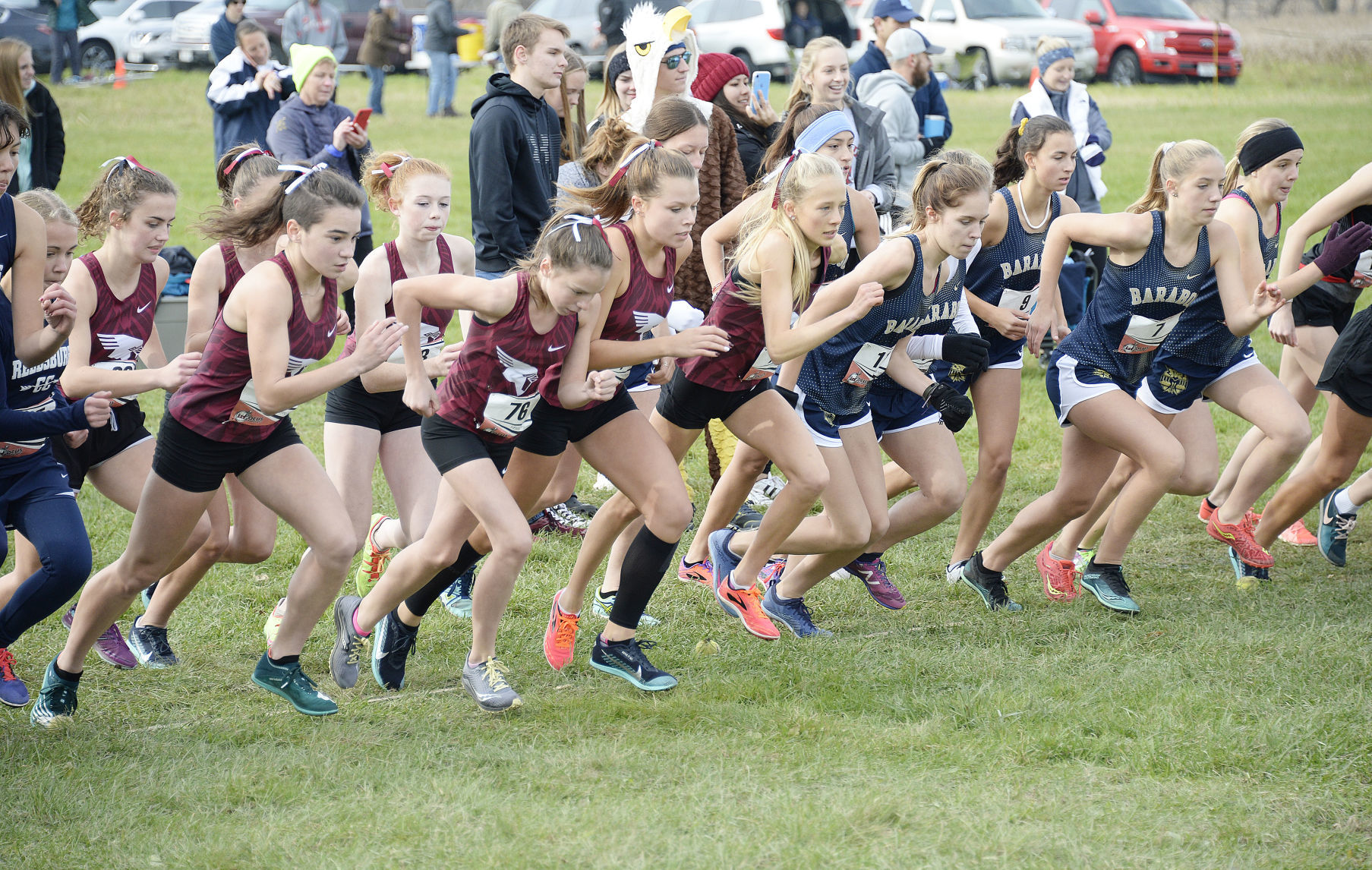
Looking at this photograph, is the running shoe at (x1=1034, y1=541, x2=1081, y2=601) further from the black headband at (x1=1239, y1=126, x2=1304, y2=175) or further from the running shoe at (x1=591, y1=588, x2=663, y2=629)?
the black headband at (x1=1239, y1=126, x2=1304, y2=175)

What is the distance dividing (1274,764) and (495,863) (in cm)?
217

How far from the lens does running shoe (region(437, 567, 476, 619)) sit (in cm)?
524

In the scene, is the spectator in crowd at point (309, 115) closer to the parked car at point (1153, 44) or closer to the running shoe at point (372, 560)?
the running shoe at point (372, 560)

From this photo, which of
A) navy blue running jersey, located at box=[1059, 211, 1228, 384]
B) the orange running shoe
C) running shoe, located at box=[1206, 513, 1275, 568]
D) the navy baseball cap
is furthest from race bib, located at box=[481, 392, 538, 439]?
the navy baseball cap

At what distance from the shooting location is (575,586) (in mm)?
4625

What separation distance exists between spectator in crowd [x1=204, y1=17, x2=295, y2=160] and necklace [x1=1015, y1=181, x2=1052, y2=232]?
18.2 feet

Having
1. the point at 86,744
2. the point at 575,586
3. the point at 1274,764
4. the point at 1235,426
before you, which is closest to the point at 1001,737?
the point at 1274,764

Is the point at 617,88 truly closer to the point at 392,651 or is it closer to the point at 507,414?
the point at 507,414

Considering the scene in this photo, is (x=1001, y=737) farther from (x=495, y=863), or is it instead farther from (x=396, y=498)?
(x=396, y=498)

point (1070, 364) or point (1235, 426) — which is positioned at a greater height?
point (1070, 364)

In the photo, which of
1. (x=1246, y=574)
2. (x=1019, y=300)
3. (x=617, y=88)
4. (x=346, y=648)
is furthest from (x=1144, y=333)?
(x=346, y=648)

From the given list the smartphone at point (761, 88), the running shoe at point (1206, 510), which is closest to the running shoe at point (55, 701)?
the smartphone at point (761, 88)

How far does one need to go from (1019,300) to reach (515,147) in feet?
7.62

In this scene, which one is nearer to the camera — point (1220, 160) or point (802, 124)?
point (1220, 160)
